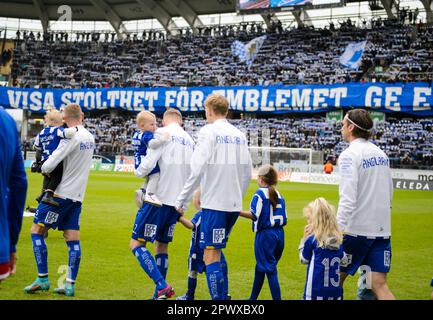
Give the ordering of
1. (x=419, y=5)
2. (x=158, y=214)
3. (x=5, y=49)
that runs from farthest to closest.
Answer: (x=5, y=49) → (x=419, y=5) → (x=158, y=214)

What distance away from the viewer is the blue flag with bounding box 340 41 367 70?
140 ft

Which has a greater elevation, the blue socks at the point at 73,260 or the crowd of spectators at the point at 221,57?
the crowd of spectators at the point at 221,57

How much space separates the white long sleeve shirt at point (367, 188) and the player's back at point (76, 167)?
3441 mm

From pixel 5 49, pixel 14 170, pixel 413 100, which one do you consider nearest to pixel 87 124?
pixel 5 49

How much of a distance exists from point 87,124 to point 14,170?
156 ft

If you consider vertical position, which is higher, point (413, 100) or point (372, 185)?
point (413, 100)

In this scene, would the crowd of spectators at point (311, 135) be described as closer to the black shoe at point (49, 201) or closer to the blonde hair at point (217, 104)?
the blonde hair at point (217, 104)

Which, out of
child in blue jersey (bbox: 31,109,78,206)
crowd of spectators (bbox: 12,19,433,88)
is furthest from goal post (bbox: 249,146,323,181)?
child in blue jersey (bbox: 31,109,78,206)

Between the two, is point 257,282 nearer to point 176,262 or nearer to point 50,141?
point 50,141

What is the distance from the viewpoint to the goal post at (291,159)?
3709cm

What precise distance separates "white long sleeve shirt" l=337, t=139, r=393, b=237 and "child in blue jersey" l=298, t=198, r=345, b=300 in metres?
0.31

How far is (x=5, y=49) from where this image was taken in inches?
2427

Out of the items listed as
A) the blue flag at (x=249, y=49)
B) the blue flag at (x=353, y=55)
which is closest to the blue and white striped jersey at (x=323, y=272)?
the blue flag at (x=353, y=55)

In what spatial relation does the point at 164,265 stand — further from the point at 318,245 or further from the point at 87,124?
the point at 87,124
